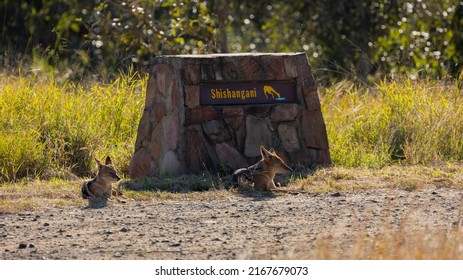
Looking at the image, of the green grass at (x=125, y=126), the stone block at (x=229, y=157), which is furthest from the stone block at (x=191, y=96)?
the green grass at (x=125, y=126)

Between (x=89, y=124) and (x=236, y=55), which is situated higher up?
(x=236, y=55)

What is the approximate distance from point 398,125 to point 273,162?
112 inches

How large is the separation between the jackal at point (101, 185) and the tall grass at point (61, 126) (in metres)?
1.46

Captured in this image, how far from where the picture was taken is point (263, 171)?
35.3 feet

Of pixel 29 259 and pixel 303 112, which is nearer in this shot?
pixel 29 259

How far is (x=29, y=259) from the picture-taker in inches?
297

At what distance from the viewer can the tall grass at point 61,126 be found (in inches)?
461

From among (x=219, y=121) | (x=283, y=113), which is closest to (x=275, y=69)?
(x=283, y=113)

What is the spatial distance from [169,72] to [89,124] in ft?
5.59

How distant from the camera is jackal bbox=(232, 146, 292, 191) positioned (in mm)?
10742

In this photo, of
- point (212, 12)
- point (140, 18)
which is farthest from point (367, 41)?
point (140, 18)

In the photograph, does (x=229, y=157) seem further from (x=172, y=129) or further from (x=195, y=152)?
(x=172, y=129)

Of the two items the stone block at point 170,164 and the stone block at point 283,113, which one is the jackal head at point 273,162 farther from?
the stone block at point 170,164
